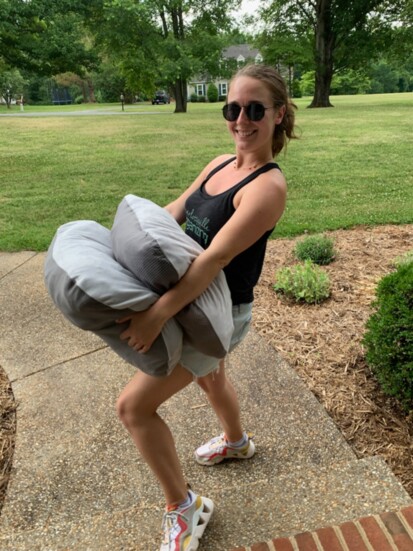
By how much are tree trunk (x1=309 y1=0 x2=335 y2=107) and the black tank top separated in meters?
31.3

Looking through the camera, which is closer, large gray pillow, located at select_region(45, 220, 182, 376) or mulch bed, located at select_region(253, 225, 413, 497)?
large gray pillow, located at select_region(45, 220, 182, 376)

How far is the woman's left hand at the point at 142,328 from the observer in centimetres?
135

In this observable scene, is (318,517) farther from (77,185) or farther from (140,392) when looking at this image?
(77,185)

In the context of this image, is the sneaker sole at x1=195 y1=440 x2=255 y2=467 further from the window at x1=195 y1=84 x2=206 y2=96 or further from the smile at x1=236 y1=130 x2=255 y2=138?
the window at x1=195 y1=84 x2=206 y2=96

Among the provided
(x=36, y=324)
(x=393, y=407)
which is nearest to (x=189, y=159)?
(x=36, y=324)

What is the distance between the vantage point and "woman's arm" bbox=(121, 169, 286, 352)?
1.36m

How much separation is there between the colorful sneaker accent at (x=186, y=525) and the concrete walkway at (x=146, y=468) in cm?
4

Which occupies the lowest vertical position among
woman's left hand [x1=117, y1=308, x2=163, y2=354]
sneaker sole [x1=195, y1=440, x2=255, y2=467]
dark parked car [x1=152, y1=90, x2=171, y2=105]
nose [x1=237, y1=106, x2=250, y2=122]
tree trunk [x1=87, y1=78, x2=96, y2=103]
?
sneaker sole [x1=195, y1=440, x2=255, y2=467]

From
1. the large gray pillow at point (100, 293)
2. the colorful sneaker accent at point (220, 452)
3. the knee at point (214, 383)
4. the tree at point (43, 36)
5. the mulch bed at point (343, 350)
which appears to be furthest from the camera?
the tree at point (43, 36)

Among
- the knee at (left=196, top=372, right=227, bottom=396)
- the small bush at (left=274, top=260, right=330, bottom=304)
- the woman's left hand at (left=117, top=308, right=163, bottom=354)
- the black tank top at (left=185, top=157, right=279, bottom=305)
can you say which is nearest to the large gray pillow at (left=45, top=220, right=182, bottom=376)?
the woman's left hand at (left=117, top=308, right=163, bottom=354)

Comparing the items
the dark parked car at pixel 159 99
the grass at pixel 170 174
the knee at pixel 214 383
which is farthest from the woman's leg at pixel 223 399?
the dark parked car at pixel 159 99

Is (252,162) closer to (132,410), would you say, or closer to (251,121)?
(251,121)

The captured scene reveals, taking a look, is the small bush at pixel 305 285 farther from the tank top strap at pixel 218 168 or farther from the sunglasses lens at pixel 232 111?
the sunglasses lens at pixel 232 111

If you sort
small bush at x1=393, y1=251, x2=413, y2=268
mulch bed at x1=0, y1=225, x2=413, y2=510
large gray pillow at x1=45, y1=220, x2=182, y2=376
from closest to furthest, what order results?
large gray pillow at x1=45, y1=220, x2=182, y2=376, mulch bed at x1=0, y1=225, x2=413, y2=510, small bush at x1=393, y1=251, x2=413, y2=268
